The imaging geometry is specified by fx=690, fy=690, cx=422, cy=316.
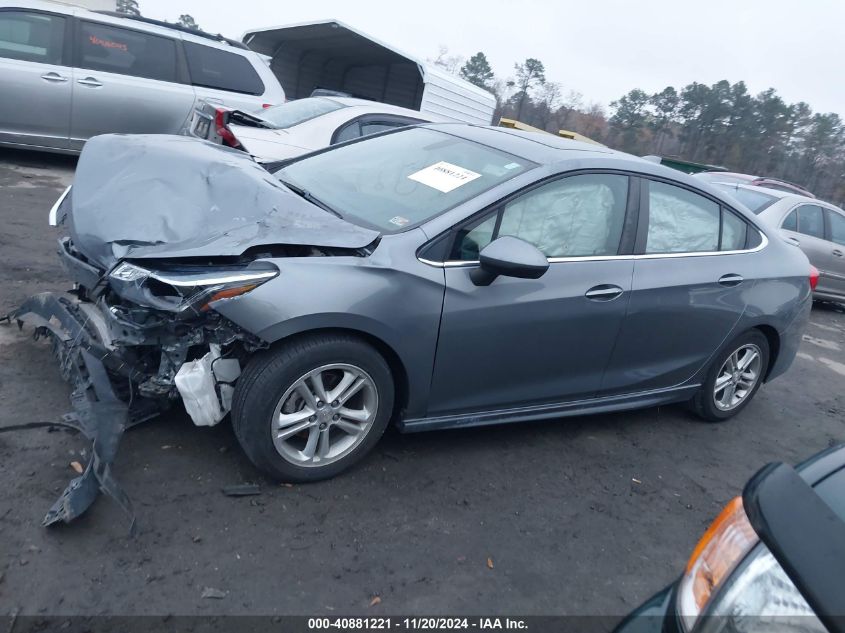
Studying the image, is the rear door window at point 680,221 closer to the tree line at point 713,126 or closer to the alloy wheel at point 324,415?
the alloy wheel at point 324,415

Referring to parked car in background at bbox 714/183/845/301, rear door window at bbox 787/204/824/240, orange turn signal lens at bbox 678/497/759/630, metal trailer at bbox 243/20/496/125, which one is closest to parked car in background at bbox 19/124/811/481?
orange turn signal lens at bbox 678/497/759/630

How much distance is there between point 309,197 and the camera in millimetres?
3668

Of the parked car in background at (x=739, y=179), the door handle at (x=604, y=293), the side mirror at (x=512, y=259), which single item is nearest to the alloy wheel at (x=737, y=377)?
the door handle at (x=604, y=293)

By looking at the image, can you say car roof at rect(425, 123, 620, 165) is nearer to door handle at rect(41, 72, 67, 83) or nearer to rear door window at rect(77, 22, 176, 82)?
door handle at rect(41, 72, 67, 83)

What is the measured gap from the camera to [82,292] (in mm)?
3500

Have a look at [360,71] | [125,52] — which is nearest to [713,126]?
[360,71]

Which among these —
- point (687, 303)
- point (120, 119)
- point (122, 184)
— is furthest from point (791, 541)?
point (120, 119)

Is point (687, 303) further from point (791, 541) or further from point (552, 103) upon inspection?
point (552, 103)

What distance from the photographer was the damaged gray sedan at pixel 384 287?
287 centimetres

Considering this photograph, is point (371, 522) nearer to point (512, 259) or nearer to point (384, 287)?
point (384, 287)

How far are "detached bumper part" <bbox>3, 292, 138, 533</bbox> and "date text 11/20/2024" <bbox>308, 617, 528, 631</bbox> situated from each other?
0.86 m

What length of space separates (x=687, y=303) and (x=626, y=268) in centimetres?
53

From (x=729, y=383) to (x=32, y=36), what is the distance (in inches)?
327

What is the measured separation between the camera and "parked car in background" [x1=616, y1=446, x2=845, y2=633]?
1.31 meters
